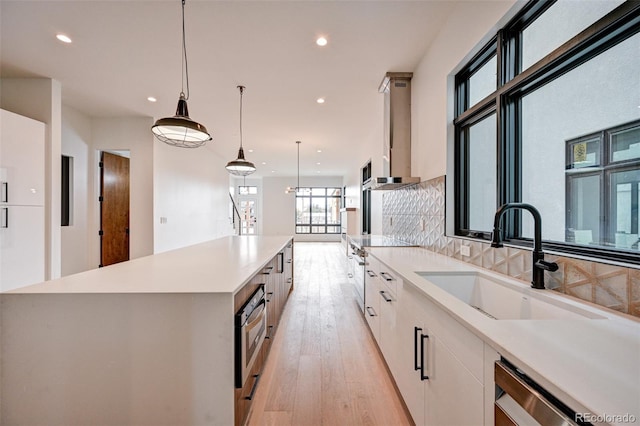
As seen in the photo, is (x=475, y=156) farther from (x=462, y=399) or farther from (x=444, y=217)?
(x=462, y=399)

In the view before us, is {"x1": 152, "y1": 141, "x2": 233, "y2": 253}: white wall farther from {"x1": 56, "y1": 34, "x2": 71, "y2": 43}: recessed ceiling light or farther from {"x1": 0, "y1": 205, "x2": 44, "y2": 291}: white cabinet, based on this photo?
{"x1": 56, "y1": 34, "x2": 71, "y2": 43}: recessed ceiling light

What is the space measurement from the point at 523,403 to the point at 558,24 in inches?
73.8

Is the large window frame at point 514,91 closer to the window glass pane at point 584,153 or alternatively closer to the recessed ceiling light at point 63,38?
the window glass pane at point 584,153

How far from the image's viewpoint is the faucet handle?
1.25m

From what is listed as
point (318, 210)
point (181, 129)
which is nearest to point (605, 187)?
point (181, 129)

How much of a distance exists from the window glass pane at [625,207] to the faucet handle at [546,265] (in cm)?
23

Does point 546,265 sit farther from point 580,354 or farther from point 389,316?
point 389,316

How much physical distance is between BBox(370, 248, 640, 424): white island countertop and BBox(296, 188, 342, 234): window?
1178 centimetres

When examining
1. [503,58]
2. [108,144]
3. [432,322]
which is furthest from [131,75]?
[432,322]

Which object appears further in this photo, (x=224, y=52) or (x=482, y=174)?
(x=224, y=52)

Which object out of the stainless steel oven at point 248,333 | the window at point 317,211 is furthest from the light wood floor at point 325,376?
the window at point 317,211

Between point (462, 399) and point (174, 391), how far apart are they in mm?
1290

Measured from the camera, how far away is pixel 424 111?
3.02m

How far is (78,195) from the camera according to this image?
15.7 ft
